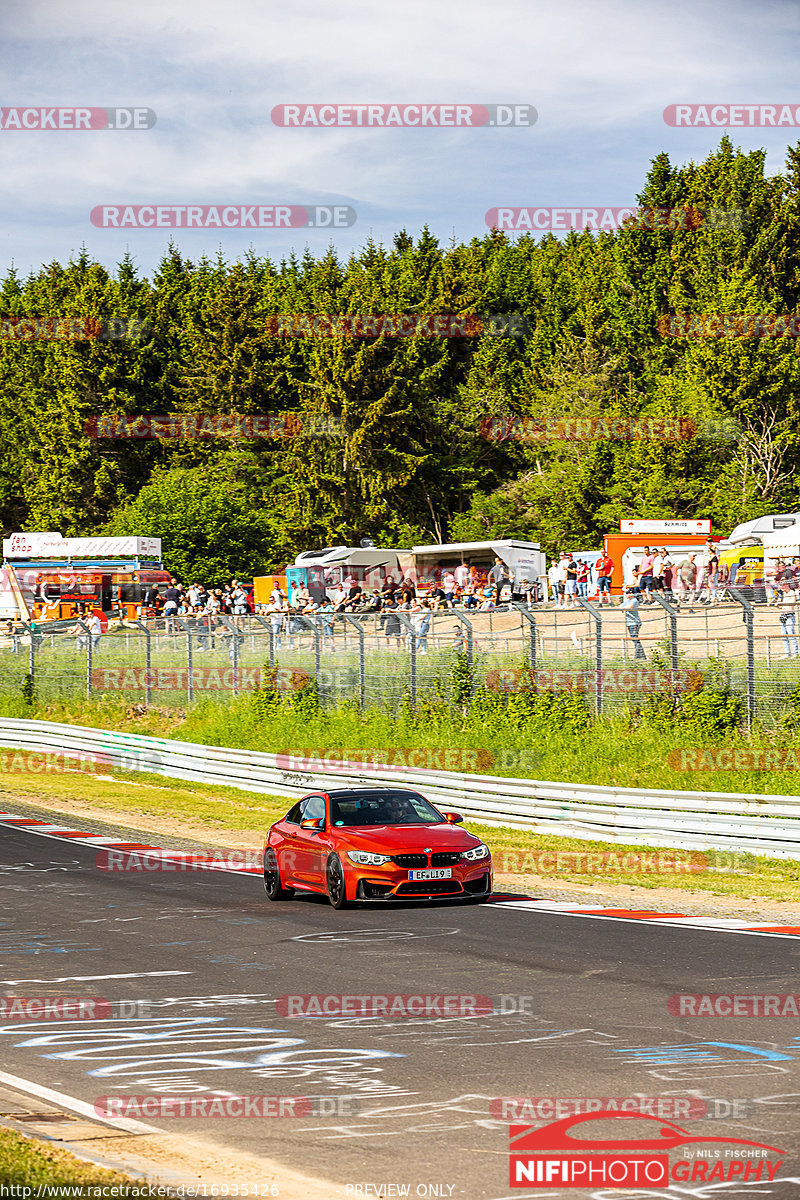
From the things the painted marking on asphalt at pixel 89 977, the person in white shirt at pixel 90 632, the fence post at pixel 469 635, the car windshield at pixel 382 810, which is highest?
the fence post at pixel 469 635

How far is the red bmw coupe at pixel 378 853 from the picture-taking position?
15266 millimetres

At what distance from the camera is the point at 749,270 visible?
207 feet

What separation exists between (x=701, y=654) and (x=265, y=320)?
64.3 m

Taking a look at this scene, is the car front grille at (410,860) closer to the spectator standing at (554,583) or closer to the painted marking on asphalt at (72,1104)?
the painted marking on asphalt at (72,1104)

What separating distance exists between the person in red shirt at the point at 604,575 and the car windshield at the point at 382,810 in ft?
64.4

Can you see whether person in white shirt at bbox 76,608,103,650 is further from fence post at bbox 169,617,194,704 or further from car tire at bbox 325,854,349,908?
car tire at bbox 325,854,349,908

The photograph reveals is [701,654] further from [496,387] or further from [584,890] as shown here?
[496,387]

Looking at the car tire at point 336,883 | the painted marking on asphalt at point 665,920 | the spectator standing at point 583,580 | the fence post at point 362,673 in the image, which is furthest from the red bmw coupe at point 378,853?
the spectator standing at point 583,580

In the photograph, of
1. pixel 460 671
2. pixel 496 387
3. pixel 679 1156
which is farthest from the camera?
pixel 496 387

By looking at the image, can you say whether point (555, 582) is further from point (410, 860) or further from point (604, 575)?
point (410, 860)

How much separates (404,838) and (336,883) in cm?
91

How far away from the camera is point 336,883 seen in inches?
611

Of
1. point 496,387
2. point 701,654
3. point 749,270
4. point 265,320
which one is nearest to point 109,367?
point 265,320

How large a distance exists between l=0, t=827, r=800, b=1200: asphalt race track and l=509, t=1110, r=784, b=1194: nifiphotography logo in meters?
0.09
